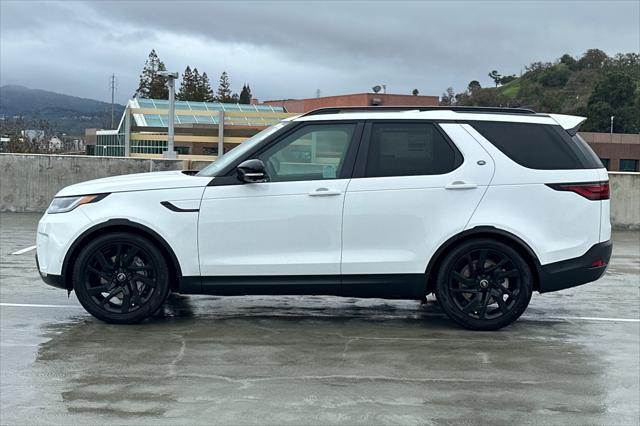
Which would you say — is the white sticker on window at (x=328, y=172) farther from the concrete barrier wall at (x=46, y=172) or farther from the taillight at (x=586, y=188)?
the concrete barrier wall at (x=46, y=172)

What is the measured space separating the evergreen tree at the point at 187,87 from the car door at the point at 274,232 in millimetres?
95455

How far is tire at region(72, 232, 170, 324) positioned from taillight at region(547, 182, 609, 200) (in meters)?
3.31

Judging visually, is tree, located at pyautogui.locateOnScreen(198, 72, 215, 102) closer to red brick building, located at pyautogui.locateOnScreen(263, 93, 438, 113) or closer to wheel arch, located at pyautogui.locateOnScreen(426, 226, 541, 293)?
red brick building, located at pyautogui.locateOnScreen(263, 93, 438, 113)

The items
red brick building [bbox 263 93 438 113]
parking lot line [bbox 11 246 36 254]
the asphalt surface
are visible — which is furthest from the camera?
red brick building [bbox 263 93 438 113]

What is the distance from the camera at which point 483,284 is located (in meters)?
6.25

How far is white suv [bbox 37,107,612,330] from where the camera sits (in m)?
6.18

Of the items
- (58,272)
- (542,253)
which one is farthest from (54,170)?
(542,253)

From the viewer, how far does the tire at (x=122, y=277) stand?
620 cm

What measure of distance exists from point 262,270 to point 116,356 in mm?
1352

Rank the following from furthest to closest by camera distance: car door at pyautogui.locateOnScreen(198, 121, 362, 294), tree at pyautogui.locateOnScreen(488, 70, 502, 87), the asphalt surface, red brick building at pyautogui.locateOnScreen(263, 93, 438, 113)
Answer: tree at pyautogui.locateOnScreen(488, 70, 502, 87), red brick building at pyautogui.locateOnScreen(263, 93, 438, 113), car door at pyautogui.locateOnScreen(198, 121, 362, 294), the asphalt surface

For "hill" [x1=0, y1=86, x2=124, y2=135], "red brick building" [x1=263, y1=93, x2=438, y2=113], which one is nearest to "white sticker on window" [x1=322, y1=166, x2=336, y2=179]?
"red brick building" [x1=263, y1=93, x2=438, y2=113]

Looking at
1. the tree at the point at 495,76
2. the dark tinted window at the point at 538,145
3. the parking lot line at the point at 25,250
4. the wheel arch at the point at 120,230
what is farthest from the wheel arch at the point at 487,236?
the tree at the point at 495,76

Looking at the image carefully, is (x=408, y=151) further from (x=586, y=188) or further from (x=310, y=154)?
(x=586, y=188)

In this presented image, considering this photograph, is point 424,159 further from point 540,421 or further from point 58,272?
point 58,272
